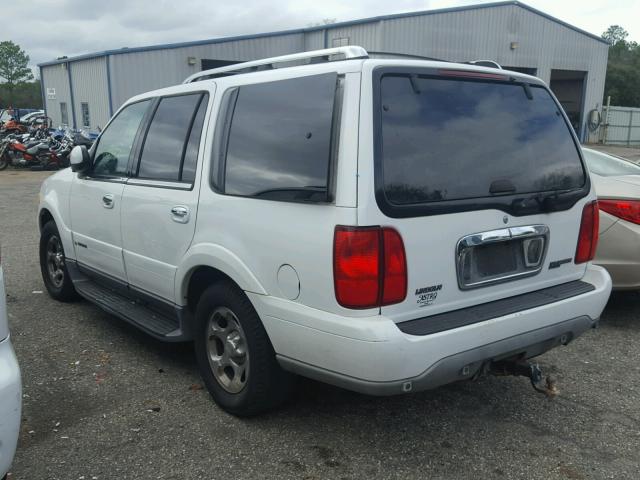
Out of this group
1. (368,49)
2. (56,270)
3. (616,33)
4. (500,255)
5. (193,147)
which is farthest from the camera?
(616,33)

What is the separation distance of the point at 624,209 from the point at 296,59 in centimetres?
306

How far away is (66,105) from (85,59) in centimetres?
468

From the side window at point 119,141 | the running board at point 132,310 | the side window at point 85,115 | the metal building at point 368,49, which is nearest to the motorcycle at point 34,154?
the metal building at point 368,49

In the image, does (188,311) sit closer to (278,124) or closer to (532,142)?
(278,124)

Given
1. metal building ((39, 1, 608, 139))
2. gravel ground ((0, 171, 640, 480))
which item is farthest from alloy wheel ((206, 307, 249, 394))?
metal building ((39, 1, 608, 139))

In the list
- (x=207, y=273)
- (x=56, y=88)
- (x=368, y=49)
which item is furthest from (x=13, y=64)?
(x=207, y=273)

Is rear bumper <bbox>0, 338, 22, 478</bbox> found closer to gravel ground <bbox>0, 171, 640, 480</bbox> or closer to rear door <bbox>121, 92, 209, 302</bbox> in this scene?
gravel ground <bbox>0, 171, 640, 480</bbox>

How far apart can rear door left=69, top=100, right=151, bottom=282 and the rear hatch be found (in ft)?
7.48

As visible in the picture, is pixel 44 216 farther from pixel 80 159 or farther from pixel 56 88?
pixel 56 88

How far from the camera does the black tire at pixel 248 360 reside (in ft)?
10.3

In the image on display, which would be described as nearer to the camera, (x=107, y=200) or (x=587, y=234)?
(x=587, y=234)

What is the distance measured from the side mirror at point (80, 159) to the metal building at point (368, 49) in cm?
1441

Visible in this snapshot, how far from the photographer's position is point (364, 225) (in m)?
2.61

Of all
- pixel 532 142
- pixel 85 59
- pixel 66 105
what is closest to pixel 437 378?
pixel 532 142
